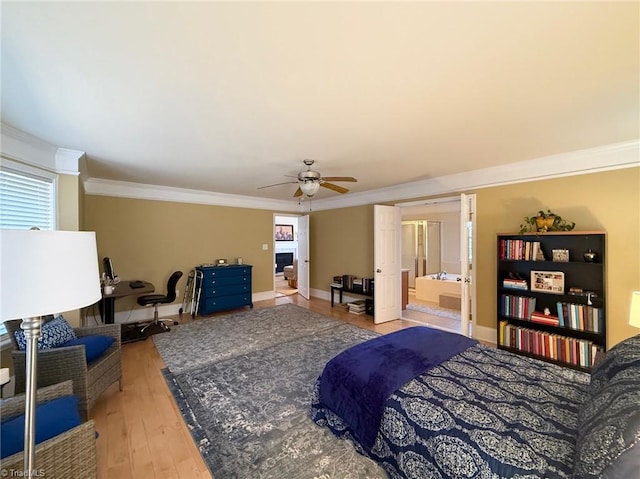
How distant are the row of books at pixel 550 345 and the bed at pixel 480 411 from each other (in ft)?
5.31

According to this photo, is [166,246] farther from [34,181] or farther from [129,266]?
[34,181]

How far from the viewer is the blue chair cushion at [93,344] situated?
2311mm

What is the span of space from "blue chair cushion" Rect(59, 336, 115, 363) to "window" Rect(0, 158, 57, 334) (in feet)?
2.43

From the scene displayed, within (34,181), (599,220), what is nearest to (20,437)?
(34,181)

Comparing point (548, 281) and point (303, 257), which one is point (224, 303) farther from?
point (548, 281)

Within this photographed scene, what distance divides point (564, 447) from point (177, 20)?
267 centimetres

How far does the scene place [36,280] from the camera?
0.90 m

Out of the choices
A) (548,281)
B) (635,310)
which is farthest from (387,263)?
(635,310)

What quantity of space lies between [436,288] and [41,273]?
6722mm

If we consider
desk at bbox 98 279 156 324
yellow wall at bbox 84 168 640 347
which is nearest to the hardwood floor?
desk at bbox 98 279 156 324

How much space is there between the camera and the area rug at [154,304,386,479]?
1.76m

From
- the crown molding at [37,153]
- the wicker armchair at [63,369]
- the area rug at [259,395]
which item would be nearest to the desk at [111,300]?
the area rug at [259,395]

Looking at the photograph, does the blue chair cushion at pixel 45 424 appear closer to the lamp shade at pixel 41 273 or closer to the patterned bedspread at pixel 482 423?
the lamp shade at pixel 41 273

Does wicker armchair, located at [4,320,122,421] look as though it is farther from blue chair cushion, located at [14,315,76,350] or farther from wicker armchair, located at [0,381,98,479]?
wicker armchair, located at [0,381,98,479]
